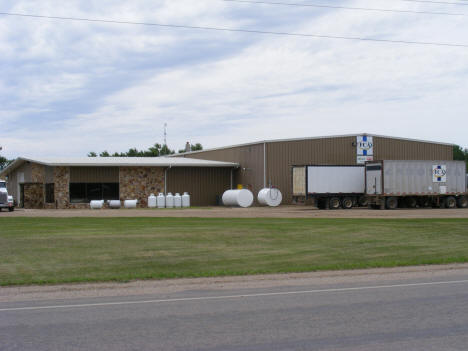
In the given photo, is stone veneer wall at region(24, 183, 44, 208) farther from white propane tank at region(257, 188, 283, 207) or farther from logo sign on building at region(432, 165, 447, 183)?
logo sign on building at region(432, 165, 447, 183)

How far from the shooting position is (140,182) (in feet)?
156

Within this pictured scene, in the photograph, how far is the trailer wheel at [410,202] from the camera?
136ft

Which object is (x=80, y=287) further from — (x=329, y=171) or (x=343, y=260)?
(x=329, y=171)

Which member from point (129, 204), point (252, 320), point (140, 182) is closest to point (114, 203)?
point (129, 204)

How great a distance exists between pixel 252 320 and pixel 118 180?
39987 millimetres

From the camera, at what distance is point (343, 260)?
1517 cm

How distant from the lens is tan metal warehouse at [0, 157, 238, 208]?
4544 centimetres

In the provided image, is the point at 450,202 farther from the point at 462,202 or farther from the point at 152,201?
the point at 152,201

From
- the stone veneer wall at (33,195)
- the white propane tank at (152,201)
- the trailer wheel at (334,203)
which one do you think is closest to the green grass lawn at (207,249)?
the trailer wheel at (334,203)

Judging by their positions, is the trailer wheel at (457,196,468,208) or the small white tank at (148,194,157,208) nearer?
the trailer wheel at (457,196,468,208)

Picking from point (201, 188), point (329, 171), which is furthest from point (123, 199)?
point (329, 171)

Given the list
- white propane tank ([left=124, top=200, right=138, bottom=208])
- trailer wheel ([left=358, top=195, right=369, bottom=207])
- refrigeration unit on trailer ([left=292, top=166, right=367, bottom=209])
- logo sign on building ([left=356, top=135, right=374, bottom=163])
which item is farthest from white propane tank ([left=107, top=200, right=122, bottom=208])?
logo sign on building ([left=356, top=135, right=374, bottom=163])

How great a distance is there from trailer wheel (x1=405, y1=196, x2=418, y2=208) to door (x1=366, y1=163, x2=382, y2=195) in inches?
127

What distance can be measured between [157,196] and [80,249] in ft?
99.4
